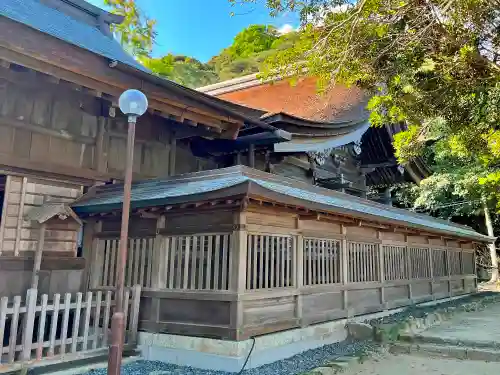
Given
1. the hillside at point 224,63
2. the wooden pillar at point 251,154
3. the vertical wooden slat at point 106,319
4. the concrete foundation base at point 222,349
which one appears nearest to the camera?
the concrete foundation base at point 222,349

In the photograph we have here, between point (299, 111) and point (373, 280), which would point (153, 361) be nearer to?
point (373, 280)

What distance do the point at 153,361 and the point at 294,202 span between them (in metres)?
3.10

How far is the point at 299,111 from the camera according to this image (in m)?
12.9

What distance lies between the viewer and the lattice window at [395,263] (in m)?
10.4

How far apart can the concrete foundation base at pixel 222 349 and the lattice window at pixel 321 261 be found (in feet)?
3.14

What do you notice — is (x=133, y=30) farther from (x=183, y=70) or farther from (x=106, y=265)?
(x=106, y=265)

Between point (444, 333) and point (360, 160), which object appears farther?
point (360, 160)

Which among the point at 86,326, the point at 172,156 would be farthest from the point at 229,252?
the point at 172,156

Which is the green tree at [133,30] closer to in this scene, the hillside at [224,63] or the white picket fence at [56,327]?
the hillside at [224,63]

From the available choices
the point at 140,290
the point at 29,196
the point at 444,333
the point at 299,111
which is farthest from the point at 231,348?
the point at 299,111

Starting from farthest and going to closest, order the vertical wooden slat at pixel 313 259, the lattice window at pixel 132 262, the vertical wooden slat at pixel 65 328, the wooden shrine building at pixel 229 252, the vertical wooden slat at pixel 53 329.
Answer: the vertical wooden slat at pixel 313 259 < the lattice window at pixel 132 262 < the wooden shrine building at pixel 229 252 < the vertical wooden slat at pixel 65 328 < the vertical wooden slat at pixel 53 329

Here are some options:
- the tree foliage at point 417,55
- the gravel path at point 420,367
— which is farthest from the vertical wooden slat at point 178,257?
the tree foliage at point 417,55

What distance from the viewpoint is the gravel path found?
608 centimetres

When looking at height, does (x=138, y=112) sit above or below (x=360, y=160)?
below
